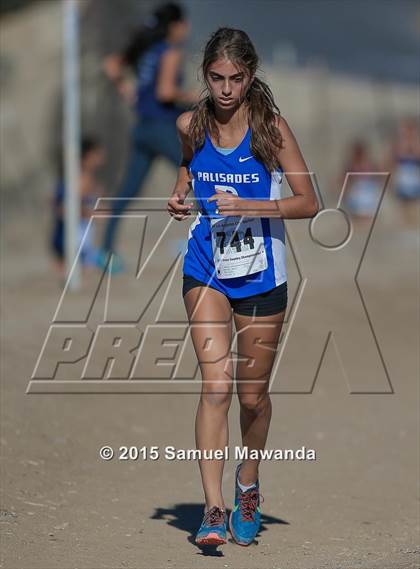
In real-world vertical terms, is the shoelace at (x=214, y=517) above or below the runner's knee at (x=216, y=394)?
below

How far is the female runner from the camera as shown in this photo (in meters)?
4.81

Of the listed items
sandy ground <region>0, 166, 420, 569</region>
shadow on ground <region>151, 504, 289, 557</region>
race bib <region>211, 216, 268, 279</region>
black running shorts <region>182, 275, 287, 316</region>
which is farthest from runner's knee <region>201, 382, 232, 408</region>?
shadow on ground <region>151, 504, 289, 557</region>

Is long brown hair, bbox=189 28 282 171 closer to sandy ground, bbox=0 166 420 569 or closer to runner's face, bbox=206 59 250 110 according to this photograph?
runner's face, bbox=206 59 250 110

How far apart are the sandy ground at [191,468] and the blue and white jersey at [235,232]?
1.23m

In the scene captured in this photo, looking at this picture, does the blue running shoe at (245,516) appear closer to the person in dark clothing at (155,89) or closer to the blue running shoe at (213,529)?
the blue running shoe at (213,529)

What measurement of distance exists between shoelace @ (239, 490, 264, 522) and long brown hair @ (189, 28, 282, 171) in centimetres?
146

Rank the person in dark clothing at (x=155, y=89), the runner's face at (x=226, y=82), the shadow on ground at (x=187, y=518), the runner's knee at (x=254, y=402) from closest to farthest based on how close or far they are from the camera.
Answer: the runner's face at (x=226, y=82), the runner's knee at (x=254, y=402), the shadow on ground at (x=187, y=518), the person in dark clothing at (x=155, y=89)

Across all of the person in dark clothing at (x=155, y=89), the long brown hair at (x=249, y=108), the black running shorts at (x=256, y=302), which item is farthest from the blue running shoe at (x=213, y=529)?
the person in dark clothing at (x=155, y=89)

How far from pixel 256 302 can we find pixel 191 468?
2133 millimetres

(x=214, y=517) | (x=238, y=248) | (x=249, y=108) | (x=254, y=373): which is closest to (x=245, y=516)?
(x=214, y=517)

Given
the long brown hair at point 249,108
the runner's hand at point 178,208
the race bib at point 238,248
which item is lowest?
the race bib at point 238,248

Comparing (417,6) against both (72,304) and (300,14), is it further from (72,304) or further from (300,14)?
(72,304)

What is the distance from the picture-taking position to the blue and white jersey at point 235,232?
4.86 metres

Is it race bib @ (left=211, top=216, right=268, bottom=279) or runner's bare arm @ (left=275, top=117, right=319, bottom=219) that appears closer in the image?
runner's bare arm @ (left=275, top=117, right=319, bottom=219)
